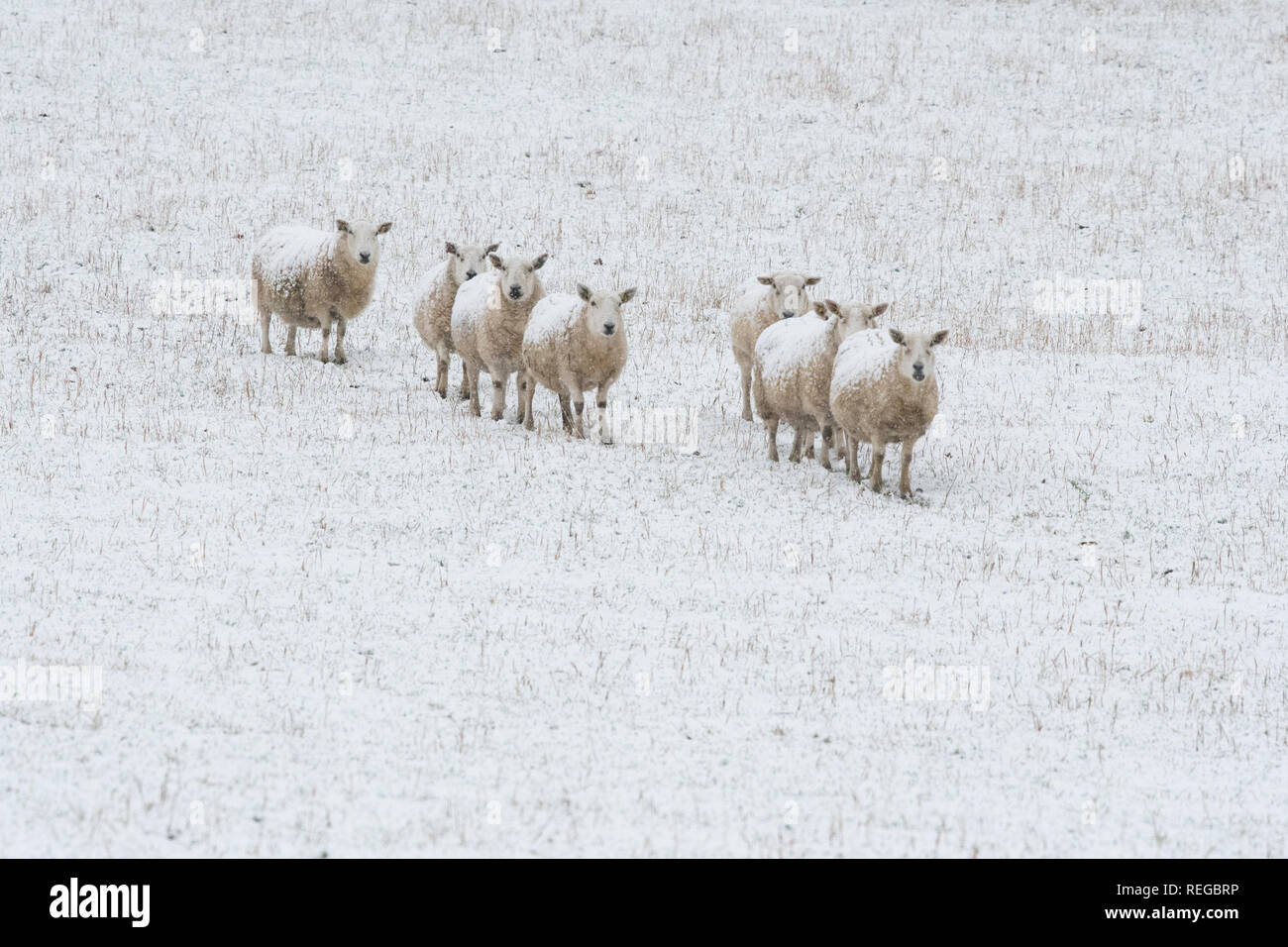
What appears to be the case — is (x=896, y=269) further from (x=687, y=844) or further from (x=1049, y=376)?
(x=687, y=844)

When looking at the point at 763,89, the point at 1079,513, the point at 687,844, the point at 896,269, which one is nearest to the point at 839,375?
the point at 1079,513

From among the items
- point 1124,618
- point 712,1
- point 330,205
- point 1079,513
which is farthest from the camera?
point 712,1

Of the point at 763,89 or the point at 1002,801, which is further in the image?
the point at 763,89

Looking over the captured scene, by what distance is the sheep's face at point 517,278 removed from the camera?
13547 millimetres

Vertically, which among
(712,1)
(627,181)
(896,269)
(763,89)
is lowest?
(896,269)

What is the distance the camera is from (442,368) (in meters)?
14.9

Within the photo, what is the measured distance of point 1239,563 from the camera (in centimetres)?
1049

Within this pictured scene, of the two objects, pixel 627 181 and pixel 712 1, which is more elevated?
pixel 712 1

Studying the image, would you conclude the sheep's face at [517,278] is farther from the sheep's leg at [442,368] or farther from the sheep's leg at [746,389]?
the sheep's leg at [746,389]

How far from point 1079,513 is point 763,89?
20.2 meters

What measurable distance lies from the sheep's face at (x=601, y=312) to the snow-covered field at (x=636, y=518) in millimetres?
1138
